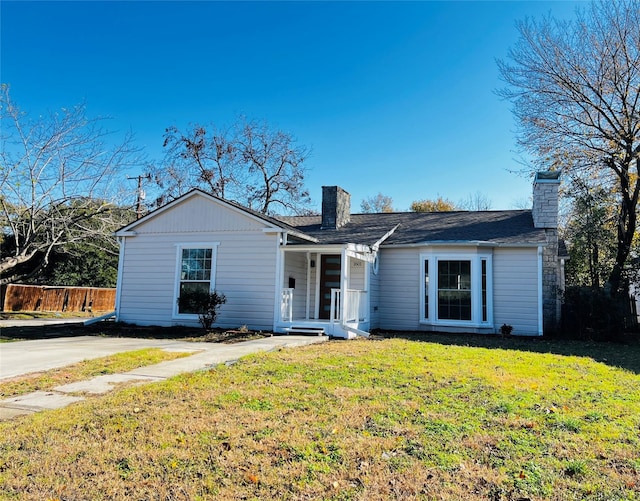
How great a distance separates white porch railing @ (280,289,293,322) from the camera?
12250mm

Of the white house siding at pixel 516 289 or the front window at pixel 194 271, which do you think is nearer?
the white house siding at pixel 516 289

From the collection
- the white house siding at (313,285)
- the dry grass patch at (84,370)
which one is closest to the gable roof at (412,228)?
the white house siding at (313,285)

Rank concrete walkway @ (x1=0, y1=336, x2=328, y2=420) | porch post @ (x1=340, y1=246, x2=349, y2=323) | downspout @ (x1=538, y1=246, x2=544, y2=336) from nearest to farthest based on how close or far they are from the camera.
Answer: concrete walkway @ (x1=0, y1=336, x2=328, y2=420)
porch post @ (x1=340, y1=246, x2=349, y2=323)
downspout @ (x1=538, y1=246, x2=544, y2=336)

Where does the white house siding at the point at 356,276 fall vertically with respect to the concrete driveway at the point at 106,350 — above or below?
above

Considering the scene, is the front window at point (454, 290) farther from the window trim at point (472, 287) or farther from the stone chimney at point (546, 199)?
the stone chimney at point (546, 199)

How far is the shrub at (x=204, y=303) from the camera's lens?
12.0 meters

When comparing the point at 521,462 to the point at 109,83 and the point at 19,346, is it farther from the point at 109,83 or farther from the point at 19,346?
the point at 109,83

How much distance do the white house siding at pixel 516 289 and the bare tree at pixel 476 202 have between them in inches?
1045

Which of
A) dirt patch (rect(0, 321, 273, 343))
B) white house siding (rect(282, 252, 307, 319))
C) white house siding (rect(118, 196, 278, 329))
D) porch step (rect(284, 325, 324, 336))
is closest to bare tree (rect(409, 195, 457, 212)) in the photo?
white house siding (rect(282, 252, 307, 319))

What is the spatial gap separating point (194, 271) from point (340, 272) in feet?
14.0

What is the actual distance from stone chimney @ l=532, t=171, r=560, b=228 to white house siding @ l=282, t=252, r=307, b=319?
7.20 m

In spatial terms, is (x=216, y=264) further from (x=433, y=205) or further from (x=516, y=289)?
(x=433, y=205)

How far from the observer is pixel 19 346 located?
31.2 ft

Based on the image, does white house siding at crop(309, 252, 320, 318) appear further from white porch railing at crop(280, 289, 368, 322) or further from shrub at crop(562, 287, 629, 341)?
shrub at crop(562, 287, 629, 341)
